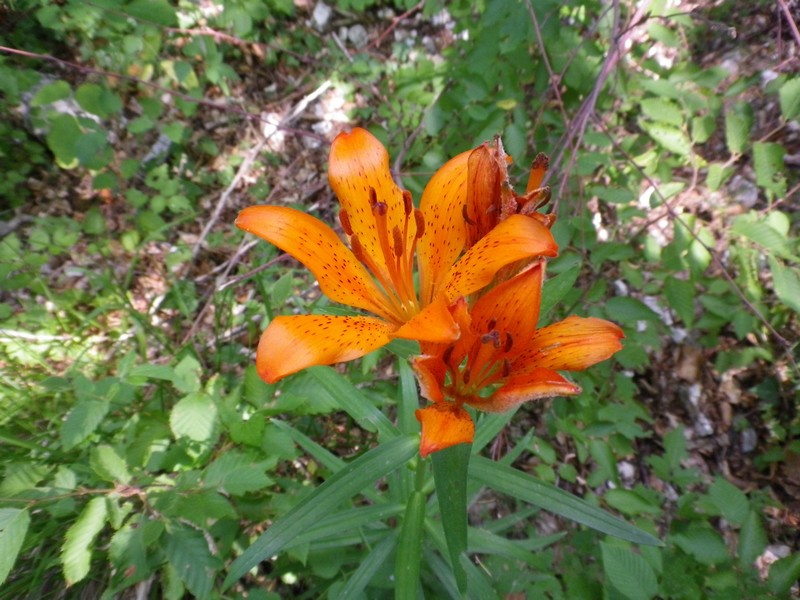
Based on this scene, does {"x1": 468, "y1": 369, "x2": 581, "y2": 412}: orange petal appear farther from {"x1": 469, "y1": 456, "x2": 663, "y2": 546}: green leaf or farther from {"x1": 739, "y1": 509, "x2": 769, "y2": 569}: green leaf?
{"x1": 739, "y1": 509, "x2": 769, "y2": 569}: green leaf

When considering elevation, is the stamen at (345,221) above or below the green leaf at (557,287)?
above

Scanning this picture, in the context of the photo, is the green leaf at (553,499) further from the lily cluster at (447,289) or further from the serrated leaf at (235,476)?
the serrated leaf at (235,476)

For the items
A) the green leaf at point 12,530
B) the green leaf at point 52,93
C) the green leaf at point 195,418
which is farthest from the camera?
the green leaf at point 52,93

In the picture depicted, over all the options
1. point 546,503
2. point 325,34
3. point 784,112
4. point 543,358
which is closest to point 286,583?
point 546,503

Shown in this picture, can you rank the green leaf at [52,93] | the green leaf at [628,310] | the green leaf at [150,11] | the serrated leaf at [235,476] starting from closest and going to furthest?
the serrated leaf at [235,476], the green leaf at [628,310], the green leaf at [150,11], the green leaf at [52,93]

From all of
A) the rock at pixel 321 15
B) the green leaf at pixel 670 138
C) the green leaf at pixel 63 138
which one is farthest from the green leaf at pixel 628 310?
the rock at pixel 321 15

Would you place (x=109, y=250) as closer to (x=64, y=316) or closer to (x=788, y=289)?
(x=64, y=316)

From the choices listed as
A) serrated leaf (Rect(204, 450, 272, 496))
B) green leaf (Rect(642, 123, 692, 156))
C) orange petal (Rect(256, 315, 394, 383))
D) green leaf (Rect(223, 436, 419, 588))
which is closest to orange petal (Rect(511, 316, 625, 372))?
orange petal (Rect(256, 315, 394, 383))
